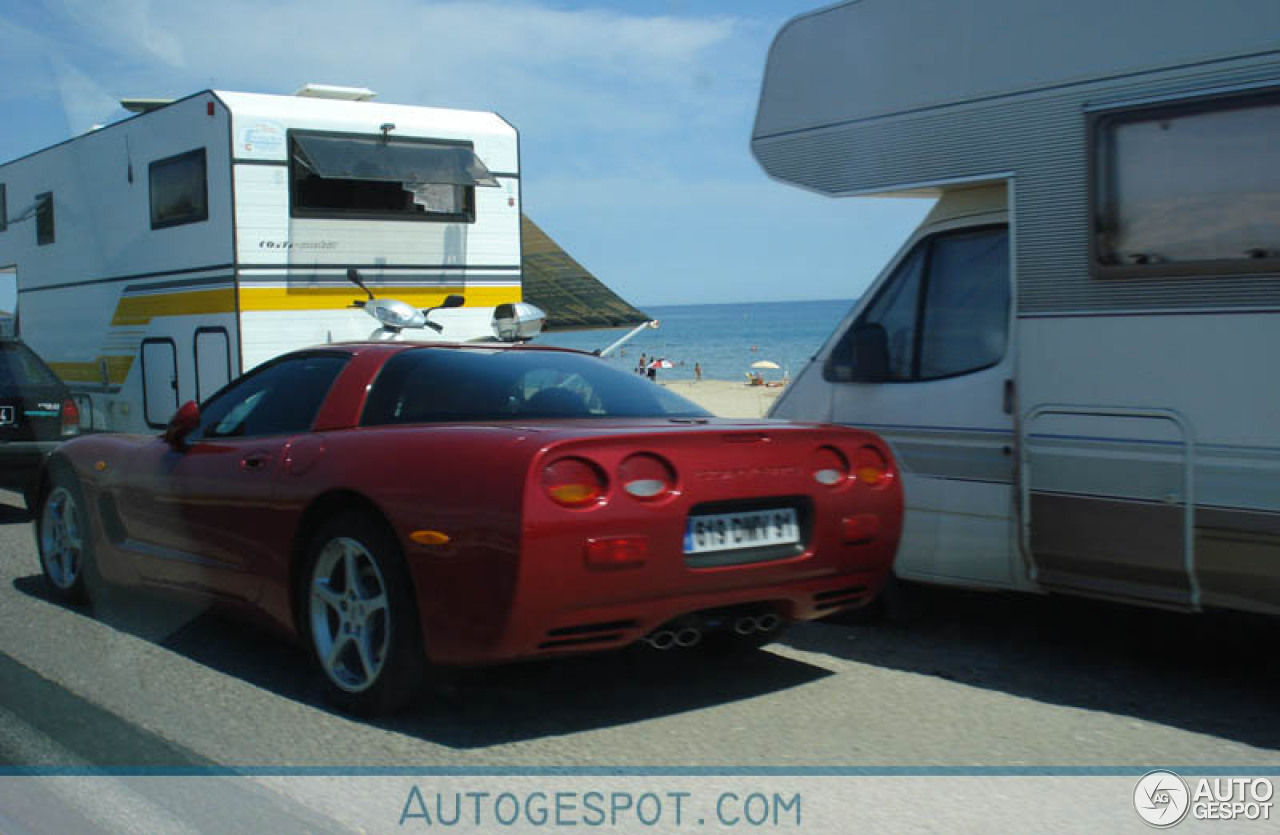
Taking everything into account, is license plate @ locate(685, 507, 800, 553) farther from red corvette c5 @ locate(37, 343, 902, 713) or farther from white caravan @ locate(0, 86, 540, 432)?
white caravan @ locate(0, 86, 540, 432)

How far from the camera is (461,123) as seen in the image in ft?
38.4

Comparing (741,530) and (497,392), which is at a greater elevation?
(497,392)

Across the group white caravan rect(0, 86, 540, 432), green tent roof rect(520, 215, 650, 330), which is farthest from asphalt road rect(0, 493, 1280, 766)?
green tent roof rect(520, 215, 650, 330)

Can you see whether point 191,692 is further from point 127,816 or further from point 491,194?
point 491,194

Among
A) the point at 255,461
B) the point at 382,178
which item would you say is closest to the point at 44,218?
the point at 382,178

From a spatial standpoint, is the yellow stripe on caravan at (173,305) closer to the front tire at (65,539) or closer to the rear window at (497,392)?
the front tire at (65,539)

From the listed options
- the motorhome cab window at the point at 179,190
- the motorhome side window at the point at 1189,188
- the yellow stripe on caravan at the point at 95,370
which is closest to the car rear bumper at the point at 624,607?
the motorhome side window at the point at 1189,188

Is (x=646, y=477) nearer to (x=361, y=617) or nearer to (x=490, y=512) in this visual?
(x=490, y=512)

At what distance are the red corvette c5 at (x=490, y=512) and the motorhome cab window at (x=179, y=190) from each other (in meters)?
5.41

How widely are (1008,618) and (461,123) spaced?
7.35 meters

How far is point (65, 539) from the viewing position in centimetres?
669

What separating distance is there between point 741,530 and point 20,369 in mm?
7703

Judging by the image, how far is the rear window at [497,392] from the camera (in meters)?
5.01

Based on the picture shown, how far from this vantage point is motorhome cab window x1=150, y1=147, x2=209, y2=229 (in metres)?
10.7
